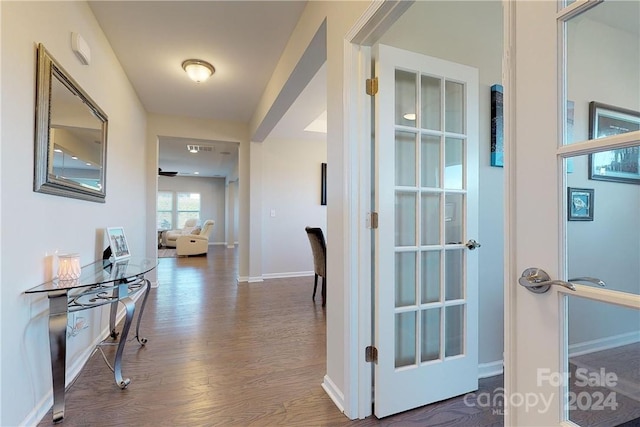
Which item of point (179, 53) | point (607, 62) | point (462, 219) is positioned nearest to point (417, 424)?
point (462, 219)

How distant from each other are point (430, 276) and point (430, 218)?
0.34 metres

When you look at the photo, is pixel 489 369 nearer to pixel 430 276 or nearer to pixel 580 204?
pixel 430 276

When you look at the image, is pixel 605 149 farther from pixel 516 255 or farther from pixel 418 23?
pixel 418 23

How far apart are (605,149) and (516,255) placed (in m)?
0.32

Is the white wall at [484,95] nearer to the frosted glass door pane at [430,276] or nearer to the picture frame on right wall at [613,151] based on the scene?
the frosted glass door pane at [430,276]

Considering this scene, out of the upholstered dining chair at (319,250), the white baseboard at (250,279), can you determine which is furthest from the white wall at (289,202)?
the upholstered dining chair at (319,250)

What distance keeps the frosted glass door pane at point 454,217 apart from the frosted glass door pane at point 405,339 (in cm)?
52

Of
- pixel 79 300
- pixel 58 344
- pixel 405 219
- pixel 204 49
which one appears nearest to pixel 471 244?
pixel 405 219

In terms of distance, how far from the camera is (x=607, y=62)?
28.9 inches

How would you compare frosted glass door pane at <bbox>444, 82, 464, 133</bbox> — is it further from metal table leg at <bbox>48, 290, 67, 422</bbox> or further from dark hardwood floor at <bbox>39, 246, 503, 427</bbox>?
metal table leg at <bbox>48, 290, 67, 422</bbox>

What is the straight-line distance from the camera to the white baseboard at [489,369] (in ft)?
6.45

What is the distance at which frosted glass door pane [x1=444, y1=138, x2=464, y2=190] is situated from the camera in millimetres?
1808

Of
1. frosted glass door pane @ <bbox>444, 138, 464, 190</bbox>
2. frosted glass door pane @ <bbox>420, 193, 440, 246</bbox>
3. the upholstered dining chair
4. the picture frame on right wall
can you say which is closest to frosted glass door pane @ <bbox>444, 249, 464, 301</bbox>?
frosted glass door pane @ <bbox>420, 193, 440, 246</bbox>

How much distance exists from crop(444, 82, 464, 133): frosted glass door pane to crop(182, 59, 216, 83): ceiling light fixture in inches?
93.3
